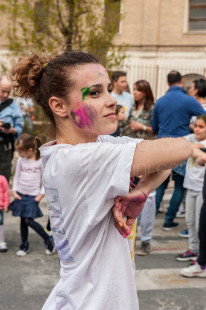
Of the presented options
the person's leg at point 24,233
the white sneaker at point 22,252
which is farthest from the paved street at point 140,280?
the person's leg at point 24,233

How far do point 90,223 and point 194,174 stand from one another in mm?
3415

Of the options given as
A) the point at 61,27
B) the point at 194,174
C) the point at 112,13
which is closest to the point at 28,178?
the point at 194,174

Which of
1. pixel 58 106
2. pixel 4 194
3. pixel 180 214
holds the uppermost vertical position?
pixel 58 106

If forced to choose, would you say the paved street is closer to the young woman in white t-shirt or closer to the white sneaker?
the white sneaker

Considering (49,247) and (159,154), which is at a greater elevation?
(159,154)

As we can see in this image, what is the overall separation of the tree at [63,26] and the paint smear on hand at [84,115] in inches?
283

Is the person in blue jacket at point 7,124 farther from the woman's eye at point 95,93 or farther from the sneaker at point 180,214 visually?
the woman's eye at point 95,93

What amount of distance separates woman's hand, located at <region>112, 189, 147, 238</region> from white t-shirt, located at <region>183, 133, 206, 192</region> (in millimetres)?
3150

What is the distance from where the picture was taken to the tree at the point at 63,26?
340 inches

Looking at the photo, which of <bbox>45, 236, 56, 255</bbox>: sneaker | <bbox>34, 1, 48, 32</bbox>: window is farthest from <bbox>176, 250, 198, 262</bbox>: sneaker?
<bbox>34, 1, 48, 32</bbox>: window

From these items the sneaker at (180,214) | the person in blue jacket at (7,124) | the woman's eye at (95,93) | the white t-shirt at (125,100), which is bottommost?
the sneaker at (180,214)

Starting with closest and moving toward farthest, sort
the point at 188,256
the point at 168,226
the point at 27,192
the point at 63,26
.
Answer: the point at 188,256
the point at 27,192
the point at 168,226
the point at 63,26

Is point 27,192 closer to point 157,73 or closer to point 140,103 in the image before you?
point 140,103

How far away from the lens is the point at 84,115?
158 cm
